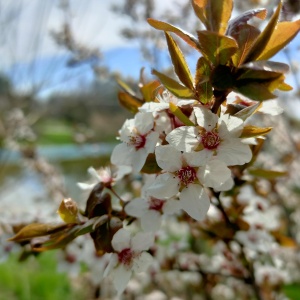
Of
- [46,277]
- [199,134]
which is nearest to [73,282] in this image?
[46,277]

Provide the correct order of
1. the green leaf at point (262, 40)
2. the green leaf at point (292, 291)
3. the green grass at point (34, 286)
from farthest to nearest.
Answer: the green grass at point (34, 286) < the green leaf at point (292, 291) < the green leaf at point (262, 40)

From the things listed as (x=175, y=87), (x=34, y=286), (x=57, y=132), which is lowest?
(x=57, y=132)

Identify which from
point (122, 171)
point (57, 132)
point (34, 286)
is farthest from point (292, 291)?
point (57, 132)

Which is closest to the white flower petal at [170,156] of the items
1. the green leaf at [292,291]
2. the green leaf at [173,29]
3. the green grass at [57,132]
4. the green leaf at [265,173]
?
the green leaf at [173,29]

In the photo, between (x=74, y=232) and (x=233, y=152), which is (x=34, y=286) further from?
(x=233, y=152)

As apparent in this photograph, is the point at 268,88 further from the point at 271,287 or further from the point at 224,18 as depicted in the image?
the point at 271,287

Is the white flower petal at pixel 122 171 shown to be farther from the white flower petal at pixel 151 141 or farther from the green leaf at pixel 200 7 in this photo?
the green leaf at pixel 200 7

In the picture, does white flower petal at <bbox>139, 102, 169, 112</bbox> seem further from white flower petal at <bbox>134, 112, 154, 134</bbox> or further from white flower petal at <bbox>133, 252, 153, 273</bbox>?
white flower petal at <bbox>133, 252, 153, 273</bbox>

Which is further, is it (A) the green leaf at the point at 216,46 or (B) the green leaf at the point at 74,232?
(B) the green leaf at the point at 74,232
